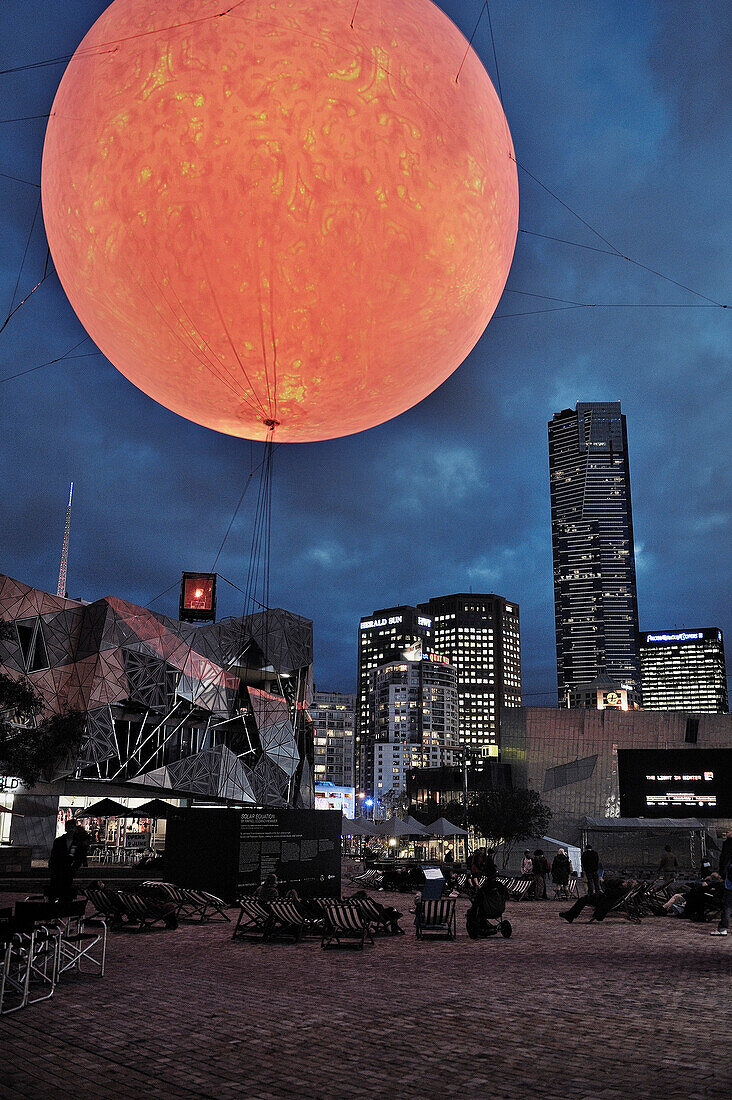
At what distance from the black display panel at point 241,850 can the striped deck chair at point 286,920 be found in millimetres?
4638

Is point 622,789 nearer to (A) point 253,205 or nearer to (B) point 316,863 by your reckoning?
(B) point 316,863

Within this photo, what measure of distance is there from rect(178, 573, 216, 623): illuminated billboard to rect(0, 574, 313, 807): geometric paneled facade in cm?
208

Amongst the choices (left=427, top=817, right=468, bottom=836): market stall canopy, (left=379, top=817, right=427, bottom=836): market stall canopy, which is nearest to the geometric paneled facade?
(left=379, top=817, right=427, bottom=836): market stall canopy

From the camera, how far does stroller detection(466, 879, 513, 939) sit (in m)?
14.4

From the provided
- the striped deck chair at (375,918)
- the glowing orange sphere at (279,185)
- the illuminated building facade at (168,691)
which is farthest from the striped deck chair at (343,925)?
the illuminated building facade at (168,691)

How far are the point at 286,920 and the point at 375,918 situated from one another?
1.73 m

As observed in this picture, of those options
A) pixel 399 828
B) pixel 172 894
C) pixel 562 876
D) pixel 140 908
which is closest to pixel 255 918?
pixel 140 908

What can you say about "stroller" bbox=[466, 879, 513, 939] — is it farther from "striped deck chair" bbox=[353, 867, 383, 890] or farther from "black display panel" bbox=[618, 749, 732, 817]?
"black display panel" bbox=[618, 749, 732, 817]

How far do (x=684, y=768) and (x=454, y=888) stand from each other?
3910 cm

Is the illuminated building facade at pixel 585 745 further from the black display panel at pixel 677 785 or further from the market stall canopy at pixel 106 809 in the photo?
the market stall canopy at pixel 106 809

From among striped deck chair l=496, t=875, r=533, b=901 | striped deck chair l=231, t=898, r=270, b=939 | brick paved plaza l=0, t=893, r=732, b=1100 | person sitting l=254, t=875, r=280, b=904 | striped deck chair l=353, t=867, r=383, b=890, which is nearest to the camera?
brick paved plaza l=0, t=893, r=732, b=1100

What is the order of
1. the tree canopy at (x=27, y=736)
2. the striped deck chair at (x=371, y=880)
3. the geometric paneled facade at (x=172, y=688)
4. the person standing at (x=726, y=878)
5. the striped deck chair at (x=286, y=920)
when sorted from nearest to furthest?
1. the person standing at (x=726, y=878)
2. the striped deck chair at (x=286, y=920)
3. the tree canopy at (x=27, y=736)
4. the striped deck chair at (x=371, y=880)
5. the geometric paneled facade at (x=172, y=688)

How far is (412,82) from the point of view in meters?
4.84

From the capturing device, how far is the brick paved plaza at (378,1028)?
204 inches
